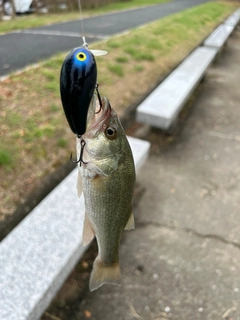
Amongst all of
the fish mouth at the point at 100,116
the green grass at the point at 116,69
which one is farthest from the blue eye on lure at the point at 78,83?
the green grass at the point at 116,69

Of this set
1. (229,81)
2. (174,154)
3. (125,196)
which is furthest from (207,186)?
(229,81)

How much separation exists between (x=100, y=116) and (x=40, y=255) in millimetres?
1514

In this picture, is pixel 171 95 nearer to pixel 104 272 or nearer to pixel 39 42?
pixel 104 272

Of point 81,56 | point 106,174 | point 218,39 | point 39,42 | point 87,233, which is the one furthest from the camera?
point 218,39

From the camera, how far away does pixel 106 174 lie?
1.38 metres

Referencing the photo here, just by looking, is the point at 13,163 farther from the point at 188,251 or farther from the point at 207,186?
the point at 207,186

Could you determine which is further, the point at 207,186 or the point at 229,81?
the point at 229,81

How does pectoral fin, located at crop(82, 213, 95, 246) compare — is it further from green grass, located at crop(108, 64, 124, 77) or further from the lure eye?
green grass, located at crop(108, 64, 124, 77)

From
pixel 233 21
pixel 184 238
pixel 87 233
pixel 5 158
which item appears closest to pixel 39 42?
pixel 5 158

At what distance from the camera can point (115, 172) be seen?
1390 millimetres

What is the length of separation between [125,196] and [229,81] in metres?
7.34

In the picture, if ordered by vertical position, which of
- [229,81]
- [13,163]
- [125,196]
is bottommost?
[229,81]

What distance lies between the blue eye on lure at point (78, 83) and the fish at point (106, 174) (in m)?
0.10

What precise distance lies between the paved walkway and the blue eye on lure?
2.12m
